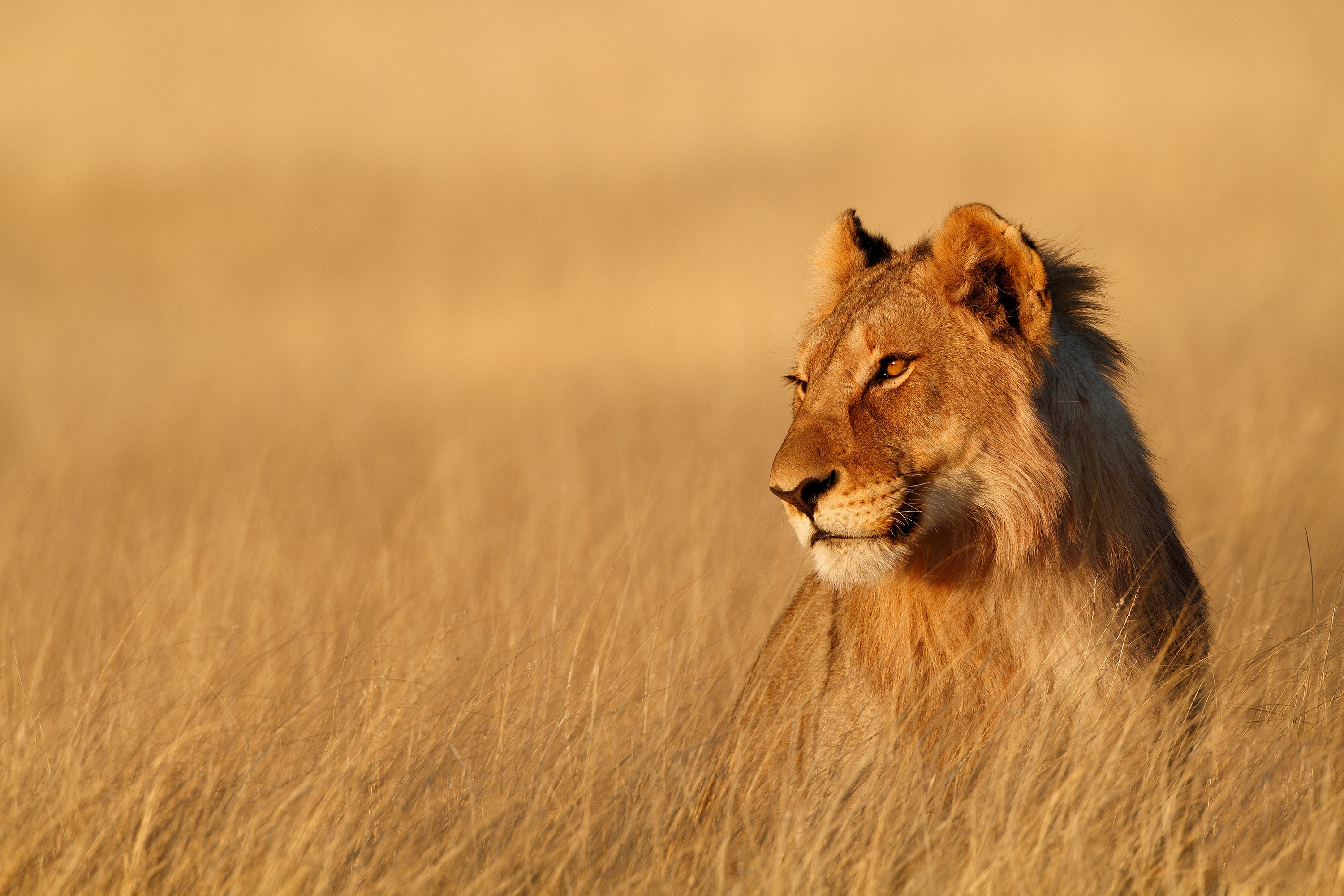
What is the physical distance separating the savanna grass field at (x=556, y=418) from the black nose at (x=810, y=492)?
0.77 meters

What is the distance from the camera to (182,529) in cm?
842

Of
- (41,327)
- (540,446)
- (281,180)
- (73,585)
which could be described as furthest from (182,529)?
(281,180)

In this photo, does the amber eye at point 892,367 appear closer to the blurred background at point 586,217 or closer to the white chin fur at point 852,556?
the white chin fur at point 852,556

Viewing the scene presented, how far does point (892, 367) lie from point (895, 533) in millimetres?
495

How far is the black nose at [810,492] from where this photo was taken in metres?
3.34

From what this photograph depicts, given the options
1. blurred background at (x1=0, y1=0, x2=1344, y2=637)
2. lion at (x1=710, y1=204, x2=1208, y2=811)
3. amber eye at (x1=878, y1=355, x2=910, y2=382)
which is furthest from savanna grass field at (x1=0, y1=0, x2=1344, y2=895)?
amber eye at (x1=878, y1=355, x2=910, y2=382)

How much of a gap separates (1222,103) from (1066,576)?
20913 millimetres

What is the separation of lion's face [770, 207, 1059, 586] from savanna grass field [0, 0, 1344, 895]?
1.91ft

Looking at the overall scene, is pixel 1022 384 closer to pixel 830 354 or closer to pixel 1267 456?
pixel 830 354

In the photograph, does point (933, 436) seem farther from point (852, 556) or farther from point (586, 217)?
point (586, 217)

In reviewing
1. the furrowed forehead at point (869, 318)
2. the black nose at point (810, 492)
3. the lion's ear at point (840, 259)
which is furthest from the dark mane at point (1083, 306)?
the black nose at point (810, 492)

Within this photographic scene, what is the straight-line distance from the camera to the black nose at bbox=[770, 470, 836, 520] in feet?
11.0

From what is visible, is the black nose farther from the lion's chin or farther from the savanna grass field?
the savanna grass field

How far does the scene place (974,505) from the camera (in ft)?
11.2
